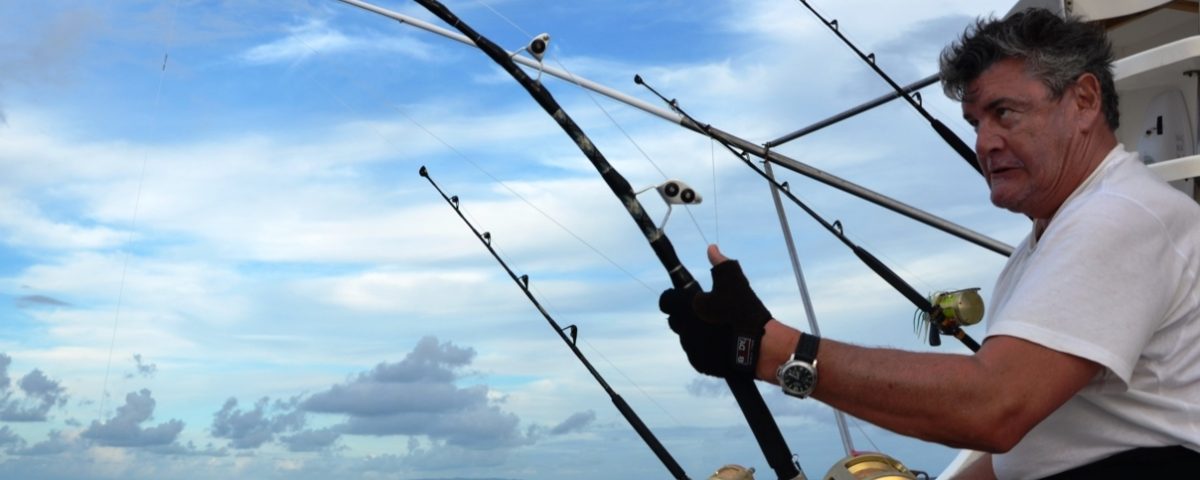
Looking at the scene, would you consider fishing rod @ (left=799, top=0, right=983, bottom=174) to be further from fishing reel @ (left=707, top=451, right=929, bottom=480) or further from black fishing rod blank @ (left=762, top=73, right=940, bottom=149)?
fishing reel @ (left=707, top=451, right=929, bottom=480)

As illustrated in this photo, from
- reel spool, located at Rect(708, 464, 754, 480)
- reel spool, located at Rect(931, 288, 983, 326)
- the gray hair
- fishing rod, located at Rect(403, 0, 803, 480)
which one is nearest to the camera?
the gray hair

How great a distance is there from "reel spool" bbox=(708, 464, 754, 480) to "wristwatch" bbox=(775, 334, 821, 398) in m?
1.21

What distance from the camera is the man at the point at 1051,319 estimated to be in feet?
7.52

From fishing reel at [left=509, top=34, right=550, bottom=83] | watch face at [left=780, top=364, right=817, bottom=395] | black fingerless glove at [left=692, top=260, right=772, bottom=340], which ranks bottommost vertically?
watch face at [left=780, top=364, right=817, bottom=395]

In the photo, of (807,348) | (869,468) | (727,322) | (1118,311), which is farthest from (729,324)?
(869,468)

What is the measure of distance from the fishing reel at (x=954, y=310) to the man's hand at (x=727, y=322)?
4289mm

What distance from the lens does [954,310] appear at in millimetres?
6551

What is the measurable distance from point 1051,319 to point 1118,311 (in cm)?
13

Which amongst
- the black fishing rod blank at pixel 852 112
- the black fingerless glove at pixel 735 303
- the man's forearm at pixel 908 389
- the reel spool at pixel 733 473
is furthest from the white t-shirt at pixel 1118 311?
the black fishing rod blank at pixel 852 112

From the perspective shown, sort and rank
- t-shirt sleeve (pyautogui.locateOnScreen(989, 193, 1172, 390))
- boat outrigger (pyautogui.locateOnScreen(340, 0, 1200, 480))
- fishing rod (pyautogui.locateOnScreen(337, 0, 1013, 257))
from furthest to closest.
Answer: fishing rod (pyautogui.locateOnScreen(337, 0, 1013, 257)) → boat outrigger (pyautogui.locateOnScreen(340, 0, 1200, 480)) → t-shirt sleeve (pyautogui.locateOnScreen(989, 193, 1172, 390))

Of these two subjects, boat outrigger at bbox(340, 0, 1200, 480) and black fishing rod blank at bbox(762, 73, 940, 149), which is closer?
boat outrigger at bbox(340, 0, 1200, 480)

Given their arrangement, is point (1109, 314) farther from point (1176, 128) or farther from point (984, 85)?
point (1176, 128)

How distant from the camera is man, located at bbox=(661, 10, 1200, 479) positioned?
7.52 feet

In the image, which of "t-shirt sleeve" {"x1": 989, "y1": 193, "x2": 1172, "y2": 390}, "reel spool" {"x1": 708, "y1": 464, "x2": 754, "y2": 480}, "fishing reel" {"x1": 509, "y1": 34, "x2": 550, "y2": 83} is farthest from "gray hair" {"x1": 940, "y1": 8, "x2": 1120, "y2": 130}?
"fishing reel" {"x1": 509, "y1": 34, "x2": 550, "y2": 83}
